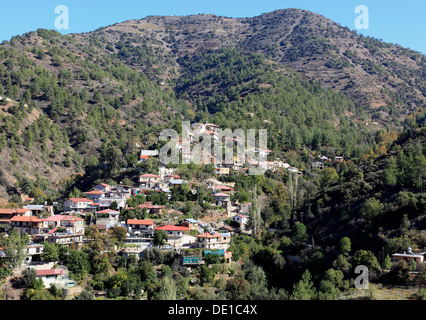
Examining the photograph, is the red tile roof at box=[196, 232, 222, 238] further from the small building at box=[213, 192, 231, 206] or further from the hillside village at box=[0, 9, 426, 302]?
the small building at box=[213, 192, 231, 206]

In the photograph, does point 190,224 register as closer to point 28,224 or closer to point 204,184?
point 204,184

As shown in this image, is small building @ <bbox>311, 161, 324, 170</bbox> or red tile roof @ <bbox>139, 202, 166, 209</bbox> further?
small building @ <bbox>311, 161, 324, 170</bbox>

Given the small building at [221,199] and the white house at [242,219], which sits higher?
the small building at [221,199]

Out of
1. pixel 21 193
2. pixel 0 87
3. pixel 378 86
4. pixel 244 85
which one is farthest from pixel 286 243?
pixel 378 86

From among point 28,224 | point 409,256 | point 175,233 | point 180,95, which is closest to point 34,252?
point 28,224

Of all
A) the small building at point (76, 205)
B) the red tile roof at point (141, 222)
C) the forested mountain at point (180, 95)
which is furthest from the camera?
the forested mountain at point (180, 95)

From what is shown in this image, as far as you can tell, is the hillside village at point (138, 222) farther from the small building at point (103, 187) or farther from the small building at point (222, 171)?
the small building at point (222, 171)

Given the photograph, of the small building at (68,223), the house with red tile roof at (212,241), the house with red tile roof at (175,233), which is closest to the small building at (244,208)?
the house with red tile roof at (212,241)

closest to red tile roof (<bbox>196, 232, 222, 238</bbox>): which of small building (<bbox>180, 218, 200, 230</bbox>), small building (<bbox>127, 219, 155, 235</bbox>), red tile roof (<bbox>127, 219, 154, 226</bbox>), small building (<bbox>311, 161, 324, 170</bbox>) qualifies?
small building (<bbox>180, 218, 200, 230</bbox>)

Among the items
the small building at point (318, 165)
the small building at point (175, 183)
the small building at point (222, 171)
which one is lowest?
the small building at point (175, 183)
